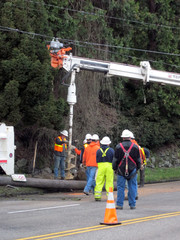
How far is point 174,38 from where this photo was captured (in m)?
30.0

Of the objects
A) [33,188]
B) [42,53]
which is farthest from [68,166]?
[42,53]

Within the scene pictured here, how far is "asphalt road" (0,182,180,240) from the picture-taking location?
9.06 meters

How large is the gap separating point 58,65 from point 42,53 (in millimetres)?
881

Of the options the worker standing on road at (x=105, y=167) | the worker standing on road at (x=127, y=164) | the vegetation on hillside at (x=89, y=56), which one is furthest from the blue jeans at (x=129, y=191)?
the vegetation on hillside at (x=89, y=56)

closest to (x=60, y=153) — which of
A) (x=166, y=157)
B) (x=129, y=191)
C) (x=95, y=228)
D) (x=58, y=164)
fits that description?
(x=58, y=164)

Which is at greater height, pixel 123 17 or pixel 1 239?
pixel 123 17

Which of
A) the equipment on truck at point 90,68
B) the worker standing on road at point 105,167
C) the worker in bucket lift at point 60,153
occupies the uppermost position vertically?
the equipment on truck at point 90,68

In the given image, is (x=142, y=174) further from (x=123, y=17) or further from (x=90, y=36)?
(x=123, y=17)

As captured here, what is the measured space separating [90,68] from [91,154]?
18.4 feet

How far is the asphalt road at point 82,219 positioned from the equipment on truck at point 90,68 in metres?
5.74

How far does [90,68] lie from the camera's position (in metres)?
20.9

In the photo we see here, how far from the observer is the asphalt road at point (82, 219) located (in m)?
9.06

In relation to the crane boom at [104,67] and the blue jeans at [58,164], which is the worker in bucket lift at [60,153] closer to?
the blue jeans at [58,164]

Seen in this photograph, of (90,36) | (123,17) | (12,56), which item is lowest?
(12,56)
